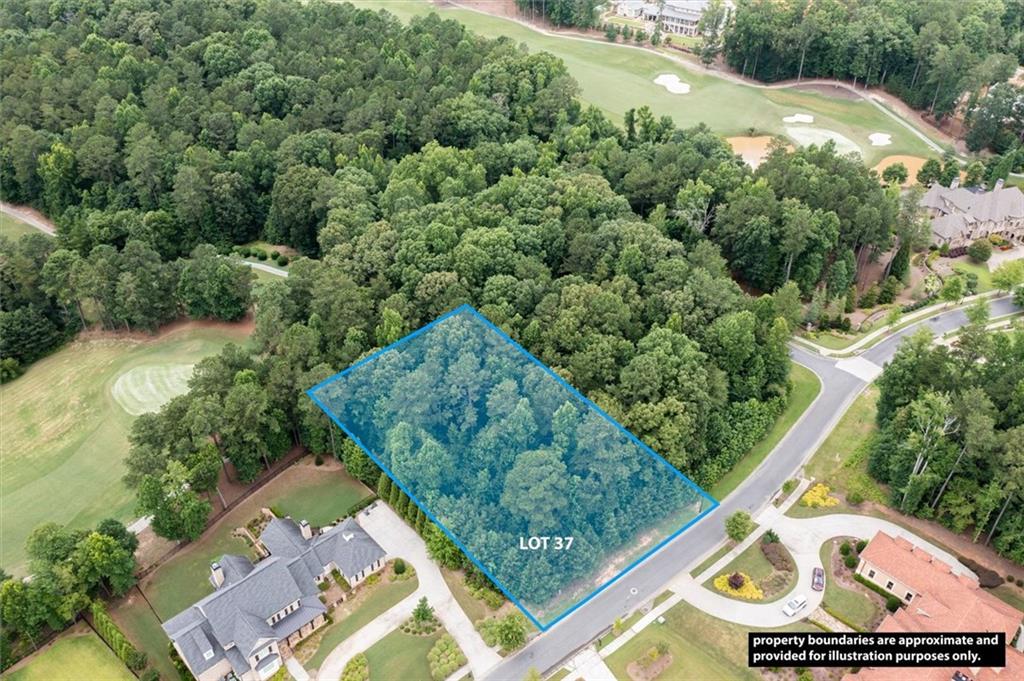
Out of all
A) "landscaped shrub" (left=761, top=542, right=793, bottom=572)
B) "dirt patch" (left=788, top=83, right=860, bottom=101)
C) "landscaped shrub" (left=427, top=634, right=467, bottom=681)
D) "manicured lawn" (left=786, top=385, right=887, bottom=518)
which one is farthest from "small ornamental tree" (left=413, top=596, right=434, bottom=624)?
"dirt patch" (left=788, top=83, right=860, bottom=101)

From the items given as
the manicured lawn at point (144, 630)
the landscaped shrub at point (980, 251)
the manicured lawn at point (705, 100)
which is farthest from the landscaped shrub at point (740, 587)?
the manicured lawn at point (705, 100)

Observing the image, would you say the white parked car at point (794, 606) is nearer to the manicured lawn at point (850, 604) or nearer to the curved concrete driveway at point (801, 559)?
the curved concrete driveway at point (801, 559)

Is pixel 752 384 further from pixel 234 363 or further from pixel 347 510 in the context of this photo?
pixel 234 363

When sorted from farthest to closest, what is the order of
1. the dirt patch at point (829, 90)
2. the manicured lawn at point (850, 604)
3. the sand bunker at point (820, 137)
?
the dirt patch at point (829, 90) → the sand bunker at point (820, 137) → the manicured lawn at point (850, 604)

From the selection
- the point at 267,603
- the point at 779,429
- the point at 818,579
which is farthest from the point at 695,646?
the point at 267,603

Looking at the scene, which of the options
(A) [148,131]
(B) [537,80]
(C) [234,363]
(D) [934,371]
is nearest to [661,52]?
(B) [537,80]

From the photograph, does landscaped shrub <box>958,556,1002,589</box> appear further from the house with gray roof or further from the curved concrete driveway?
the house with gray roof
